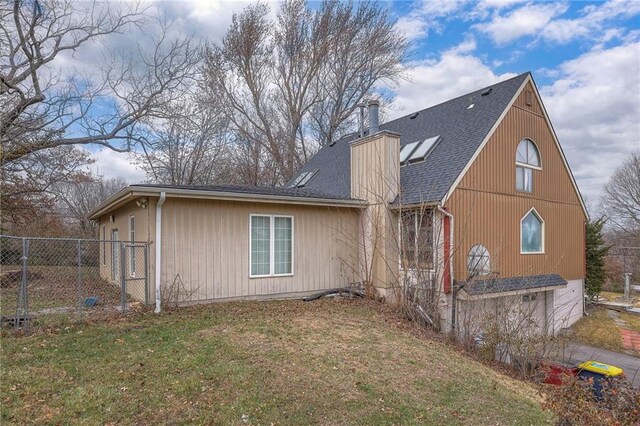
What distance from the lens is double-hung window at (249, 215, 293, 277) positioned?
851 cm

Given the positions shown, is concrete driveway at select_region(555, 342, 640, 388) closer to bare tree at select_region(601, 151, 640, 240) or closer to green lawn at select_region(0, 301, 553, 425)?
green lawn at select_region(0, 301, 553, 425)

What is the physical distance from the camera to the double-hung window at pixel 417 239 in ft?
28.1

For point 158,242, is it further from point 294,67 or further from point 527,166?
point 294,67

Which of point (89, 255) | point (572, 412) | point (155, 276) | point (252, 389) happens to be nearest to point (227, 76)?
point (89, 255)

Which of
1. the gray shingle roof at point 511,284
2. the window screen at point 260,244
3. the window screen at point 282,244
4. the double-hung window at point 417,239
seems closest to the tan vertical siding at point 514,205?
the gray shingle roof at point 511,284

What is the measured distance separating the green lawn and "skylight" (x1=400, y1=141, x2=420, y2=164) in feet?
19.9

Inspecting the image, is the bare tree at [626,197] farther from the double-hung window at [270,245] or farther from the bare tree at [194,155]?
the double-hung window at [270,245]

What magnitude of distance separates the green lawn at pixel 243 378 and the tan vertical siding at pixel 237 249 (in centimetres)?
137

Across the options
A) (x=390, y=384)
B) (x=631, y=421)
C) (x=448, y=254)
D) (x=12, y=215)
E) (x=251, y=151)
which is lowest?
(x=390, y=384)

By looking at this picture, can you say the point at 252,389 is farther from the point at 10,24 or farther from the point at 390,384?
the point at 10,24

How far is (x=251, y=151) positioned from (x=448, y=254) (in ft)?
51.4

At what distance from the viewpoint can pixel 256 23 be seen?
20.3 metres

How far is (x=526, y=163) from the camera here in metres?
11.1

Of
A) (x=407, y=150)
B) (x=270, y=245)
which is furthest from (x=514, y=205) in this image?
(x=270, y=245)
